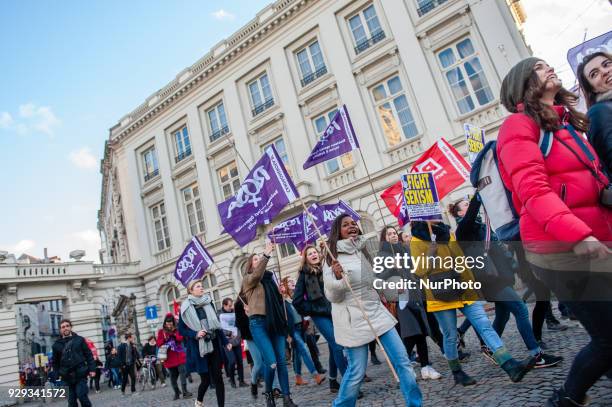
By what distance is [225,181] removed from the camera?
20344 mm

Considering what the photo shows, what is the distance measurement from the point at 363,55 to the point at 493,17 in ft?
16.2

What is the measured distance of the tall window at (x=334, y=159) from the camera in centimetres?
1636

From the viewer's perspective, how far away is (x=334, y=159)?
1683cm

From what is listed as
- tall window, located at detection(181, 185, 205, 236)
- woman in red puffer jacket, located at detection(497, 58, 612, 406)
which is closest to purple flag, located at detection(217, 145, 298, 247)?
woman in red puffer jacket, located at detection(497, 58, 612, 406)

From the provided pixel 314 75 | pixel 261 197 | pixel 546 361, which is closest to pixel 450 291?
pixel 546 361

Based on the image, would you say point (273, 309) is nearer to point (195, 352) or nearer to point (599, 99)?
point (195, 352)

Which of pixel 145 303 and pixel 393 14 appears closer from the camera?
pixel 393 14

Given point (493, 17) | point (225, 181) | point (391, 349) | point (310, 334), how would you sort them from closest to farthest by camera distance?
point (391, 349) → point (310, 334) → point (493, 17) → point (225, 181)

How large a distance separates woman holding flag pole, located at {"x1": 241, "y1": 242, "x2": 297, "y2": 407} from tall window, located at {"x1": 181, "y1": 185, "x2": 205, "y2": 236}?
54.0 feet

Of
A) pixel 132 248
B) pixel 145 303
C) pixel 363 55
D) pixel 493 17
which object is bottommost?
pixel 145 303

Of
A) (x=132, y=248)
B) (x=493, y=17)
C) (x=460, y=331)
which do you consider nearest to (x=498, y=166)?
(x=460, y=331)

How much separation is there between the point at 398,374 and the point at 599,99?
227 centimetres

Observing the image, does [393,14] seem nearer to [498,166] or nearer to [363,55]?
[363,55]

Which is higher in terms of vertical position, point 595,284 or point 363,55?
point 363,55
